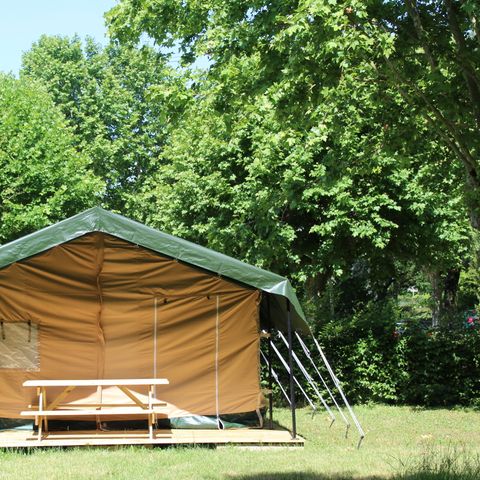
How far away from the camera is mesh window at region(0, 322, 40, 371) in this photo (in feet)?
35.1

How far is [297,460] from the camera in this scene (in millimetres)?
8547

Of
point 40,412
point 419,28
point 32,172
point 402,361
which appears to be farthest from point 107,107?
point 40,412

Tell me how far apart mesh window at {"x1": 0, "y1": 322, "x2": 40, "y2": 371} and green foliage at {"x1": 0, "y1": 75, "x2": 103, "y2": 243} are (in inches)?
472

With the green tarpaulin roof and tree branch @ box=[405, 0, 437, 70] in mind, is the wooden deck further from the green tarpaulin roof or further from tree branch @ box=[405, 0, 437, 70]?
tree branch @ box=[405, 0, 437, 70]

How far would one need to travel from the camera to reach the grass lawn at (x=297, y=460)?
720 centimetres

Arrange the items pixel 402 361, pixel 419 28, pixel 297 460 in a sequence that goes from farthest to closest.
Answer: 1. pixel 402 361
2. pixel 419 28
3. pixel 297 460

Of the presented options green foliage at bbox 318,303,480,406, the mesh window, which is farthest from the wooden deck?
green foliage at bbox 318,303,480,406

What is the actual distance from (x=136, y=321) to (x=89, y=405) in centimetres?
141

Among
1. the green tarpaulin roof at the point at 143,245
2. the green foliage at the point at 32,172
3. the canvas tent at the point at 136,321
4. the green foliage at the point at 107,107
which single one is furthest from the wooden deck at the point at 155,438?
the green foliage at the point at 107,107

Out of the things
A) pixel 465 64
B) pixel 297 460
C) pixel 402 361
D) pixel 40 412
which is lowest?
pixel 297 460

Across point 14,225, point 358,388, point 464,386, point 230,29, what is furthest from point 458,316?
point 14,225

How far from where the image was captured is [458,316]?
636 inches

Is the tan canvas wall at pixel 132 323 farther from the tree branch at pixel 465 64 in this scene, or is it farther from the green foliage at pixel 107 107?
the green foliage at pixel 107 107

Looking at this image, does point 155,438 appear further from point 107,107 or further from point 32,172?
point 107,107
